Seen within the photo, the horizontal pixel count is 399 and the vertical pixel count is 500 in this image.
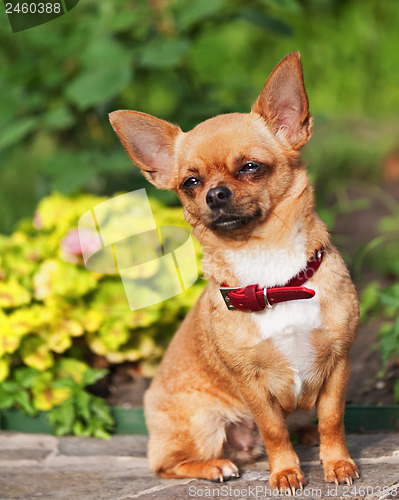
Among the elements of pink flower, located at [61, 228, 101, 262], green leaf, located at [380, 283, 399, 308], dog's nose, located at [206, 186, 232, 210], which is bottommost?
green leaf, located at [380, 283, 399, 308]

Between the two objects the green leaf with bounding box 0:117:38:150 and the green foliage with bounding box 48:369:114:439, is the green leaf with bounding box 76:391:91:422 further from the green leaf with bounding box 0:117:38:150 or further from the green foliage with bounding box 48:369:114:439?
the green leaf with bounding box 0:117:38:150

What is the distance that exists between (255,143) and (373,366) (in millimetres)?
1586

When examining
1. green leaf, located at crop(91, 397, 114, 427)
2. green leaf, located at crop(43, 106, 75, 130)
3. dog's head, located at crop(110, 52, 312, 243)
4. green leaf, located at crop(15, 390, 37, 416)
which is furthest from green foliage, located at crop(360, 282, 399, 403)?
green leaf, located at crop(43, 106, 75, 130)

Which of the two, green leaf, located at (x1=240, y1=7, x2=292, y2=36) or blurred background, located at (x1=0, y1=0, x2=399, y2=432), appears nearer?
blurred background, located at (x1=0, y1=0, x2=399, y2=432)

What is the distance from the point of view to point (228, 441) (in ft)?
8.75

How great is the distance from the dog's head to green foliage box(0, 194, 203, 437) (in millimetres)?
1197

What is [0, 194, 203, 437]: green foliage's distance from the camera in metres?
3.22

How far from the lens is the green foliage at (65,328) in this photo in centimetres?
322

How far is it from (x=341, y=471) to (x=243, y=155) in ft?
3.63

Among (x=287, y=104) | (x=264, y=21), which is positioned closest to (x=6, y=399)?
(x=287, y=104)

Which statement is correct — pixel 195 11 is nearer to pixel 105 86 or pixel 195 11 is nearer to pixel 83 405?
pixel 105 86

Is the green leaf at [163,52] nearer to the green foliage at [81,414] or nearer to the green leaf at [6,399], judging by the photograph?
the green foliage at [81,414]

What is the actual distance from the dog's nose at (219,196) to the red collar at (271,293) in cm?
29

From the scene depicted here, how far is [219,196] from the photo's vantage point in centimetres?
220
